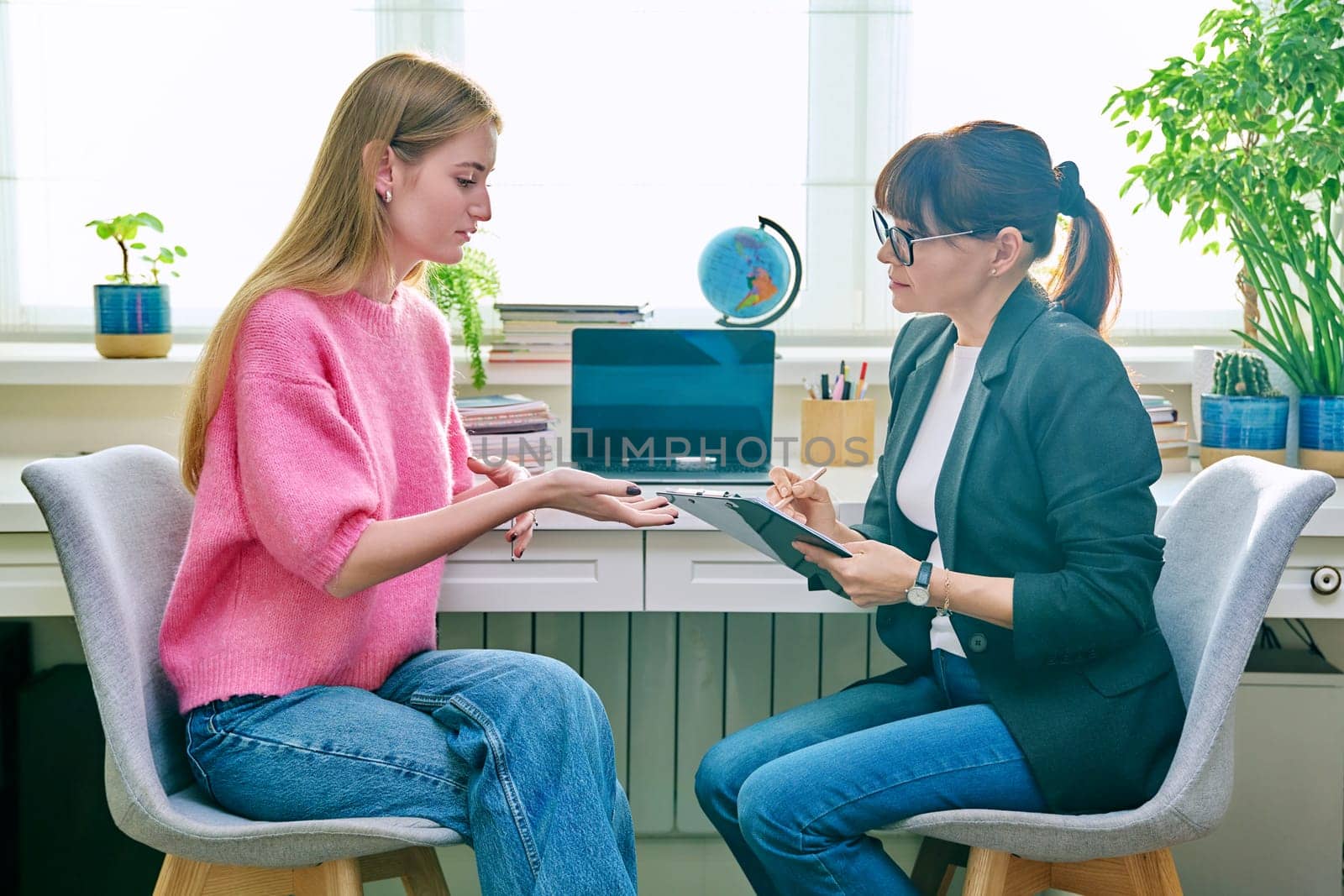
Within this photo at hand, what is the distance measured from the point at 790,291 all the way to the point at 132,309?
1.15 m

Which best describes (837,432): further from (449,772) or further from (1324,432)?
(449,772)

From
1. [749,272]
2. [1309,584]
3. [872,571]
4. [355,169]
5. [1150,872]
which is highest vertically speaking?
[355,169]

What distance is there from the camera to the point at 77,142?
2.29 m

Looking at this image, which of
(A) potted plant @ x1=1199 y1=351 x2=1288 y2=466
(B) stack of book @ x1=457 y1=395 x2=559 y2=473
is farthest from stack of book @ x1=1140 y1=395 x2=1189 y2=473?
(B) stack of book @ x1=457 y1=395 x2=559 y2=473

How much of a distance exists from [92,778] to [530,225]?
121 cm

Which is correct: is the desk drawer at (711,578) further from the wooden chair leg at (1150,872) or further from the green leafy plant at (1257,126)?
the green leafy plant at (1257,126)

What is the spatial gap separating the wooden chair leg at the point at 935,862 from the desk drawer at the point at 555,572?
0.52m

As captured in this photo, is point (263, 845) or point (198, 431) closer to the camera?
point (263, 845)

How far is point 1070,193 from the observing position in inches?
56.4

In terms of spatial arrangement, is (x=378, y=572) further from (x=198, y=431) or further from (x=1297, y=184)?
(x=1297, y=184)

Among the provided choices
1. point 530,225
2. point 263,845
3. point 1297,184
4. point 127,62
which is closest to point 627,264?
point 530,225

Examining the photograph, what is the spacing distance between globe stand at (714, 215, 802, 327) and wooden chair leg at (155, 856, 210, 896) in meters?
1.24

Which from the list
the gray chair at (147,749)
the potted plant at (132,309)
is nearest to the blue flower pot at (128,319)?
the potted plant at (132,309)

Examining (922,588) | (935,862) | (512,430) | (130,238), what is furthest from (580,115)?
(935,862)
